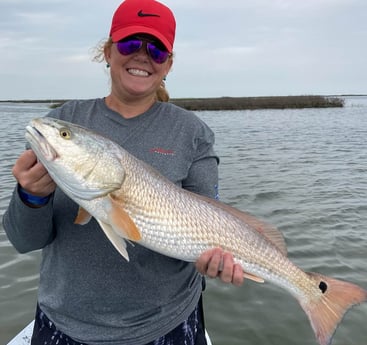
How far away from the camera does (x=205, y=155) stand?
269 centimetres

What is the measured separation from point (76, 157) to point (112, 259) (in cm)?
61

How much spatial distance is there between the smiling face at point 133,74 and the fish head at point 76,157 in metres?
0.35

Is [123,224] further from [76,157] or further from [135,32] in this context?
[135,32]

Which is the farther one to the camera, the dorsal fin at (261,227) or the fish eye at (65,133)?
the dorsal fin at (261,227)

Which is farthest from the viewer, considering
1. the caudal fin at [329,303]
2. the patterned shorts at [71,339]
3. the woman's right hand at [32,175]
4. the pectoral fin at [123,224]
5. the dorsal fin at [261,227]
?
the dorsal fin at [261,227]

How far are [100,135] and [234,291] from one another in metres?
4.49

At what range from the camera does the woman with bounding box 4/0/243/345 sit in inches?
93.2

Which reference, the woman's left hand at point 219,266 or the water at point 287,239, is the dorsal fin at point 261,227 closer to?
the woman's left hand at point 219,266


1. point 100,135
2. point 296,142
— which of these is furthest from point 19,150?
point 100,135

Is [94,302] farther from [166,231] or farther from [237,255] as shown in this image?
[237,255]

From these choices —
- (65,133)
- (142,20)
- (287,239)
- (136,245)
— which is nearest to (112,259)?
(136,245)

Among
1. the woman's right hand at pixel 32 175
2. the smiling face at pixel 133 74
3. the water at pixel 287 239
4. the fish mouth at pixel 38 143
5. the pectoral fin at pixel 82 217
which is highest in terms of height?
the smiling face at pixel 133 74

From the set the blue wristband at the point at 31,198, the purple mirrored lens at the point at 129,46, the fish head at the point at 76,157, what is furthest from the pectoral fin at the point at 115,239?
the purple mirrored lens at the point at 129,46

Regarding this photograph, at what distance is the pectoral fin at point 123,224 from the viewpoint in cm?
232
